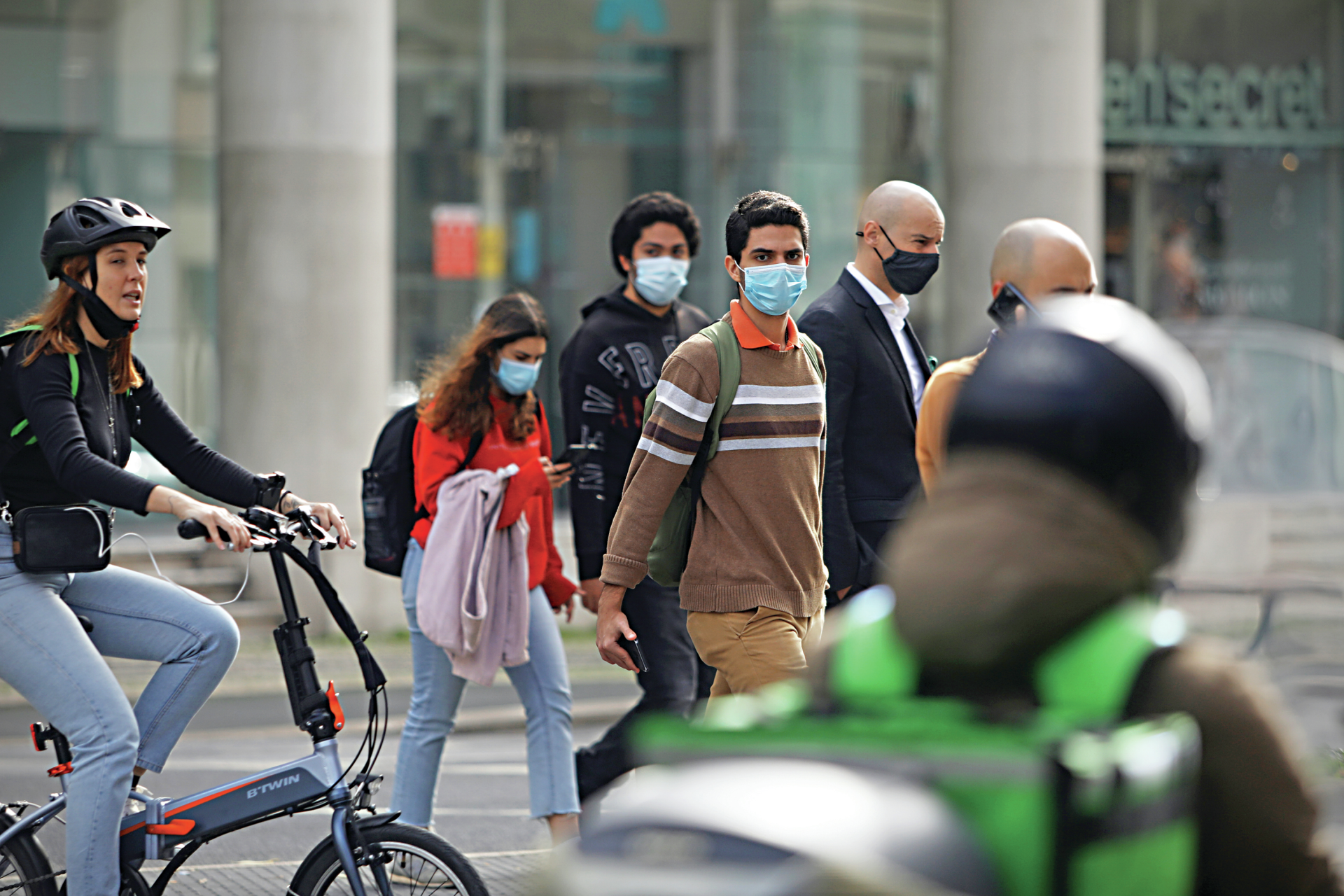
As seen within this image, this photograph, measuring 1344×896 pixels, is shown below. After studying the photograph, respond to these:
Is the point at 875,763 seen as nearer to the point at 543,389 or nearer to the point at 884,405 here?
the point at 884,405

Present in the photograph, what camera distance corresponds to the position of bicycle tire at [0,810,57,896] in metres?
4.36

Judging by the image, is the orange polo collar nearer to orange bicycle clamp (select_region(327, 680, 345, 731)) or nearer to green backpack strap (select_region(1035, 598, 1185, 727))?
orange bicycle clamp (select_region(327, 680, 345, 731))

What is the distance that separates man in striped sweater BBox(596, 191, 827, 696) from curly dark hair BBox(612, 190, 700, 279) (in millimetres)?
1663

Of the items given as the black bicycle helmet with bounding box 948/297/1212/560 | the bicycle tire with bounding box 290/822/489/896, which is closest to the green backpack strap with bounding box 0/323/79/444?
the bicycle tire with bounding box 290/822/489/896

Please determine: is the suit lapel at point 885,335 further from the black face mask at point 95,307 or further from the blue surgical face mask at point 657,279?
the black face mask at point 95,307

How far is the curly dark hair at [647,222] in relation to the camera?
6.42m

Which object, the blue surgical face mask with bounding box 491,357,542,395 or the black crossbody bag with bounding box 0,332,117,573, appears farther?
the blue surgical face mask with bounding box 491,357,542,395

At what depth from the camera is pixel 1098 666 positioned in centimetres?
156

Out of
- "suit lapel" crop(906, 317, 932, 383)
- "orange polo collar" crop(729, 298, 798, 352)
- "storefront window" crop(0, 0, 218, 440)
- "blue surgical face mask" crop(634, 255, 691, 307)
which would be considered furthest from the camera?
"storefront window" crop(0, 0, 218, 440)

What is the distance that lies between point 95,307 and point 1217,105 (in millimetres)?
14741

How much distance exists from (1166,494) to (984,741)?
12.8 inches

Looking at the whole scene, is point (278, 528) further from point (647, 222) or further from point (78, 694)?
point (647, 222)

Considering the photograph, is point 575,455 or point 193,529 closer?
point 193,529

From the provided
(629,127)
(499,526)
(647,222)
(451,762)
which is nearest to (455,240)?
(629,127)
